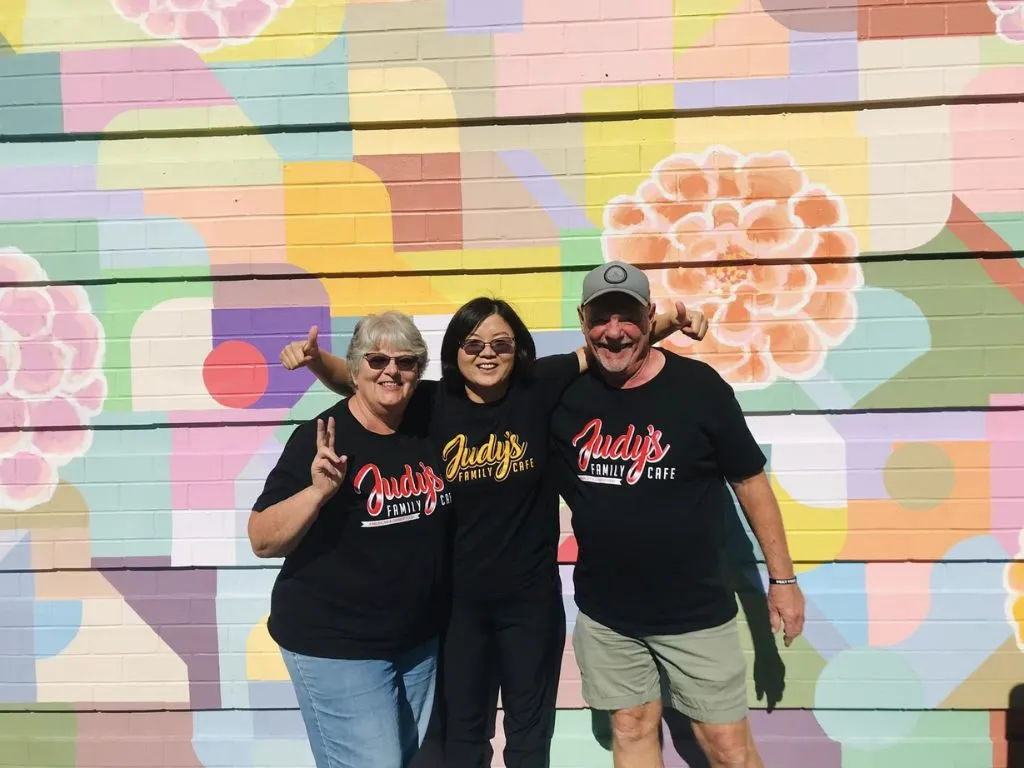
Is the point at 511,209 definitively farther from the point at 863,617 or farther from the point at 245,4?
the point at 863,617

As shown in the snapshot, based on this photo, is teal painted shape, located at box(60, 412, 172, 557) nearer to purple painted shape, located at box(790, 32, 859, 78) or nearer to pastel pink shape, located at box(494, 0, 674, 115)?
pastel pink shape, located at box(494, 0, 674, 115)

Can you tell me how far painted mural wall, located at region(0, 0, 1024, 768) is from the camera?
2.73 meters

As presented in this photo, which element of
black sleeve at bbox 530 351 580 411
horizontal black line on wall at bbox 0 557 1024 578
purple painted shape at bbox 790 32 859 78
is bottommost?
horizontal black line on wall at bbox 0 557 1024 578

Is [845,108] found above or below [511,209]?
above

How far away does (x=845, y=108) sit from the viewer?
2.74 m

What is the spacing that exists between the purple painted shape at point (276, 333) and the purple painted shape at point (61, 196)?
62cm

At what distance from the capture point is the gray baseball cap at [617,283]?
6.73 ft

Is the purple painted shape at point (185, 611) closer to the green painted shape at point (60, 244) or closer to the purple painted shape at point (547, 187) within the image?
the green painted shape at point (60, 244)

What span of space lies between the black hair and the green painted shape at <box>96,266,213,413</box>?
53.1 inches

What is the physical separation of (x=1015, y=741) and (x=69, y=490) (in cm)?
418

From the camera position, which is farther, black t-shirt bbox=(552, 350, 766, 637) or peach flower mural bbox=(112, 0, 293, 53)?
peach flower mural bbox=(112, 0, 293, 53)

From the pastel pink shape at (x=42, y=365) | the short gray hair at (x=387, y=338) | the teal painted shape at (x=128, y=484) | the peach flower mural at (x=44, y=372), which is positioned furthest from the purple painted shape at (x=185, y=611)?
the short gray hair at (x=387, y=338)

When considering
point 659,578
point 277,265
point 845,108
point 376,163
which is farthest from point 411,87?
point 659,578

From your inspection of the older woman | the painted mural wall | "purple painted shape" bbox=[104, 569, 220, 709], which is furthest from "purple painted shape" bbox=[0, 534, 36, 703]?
the older woman
